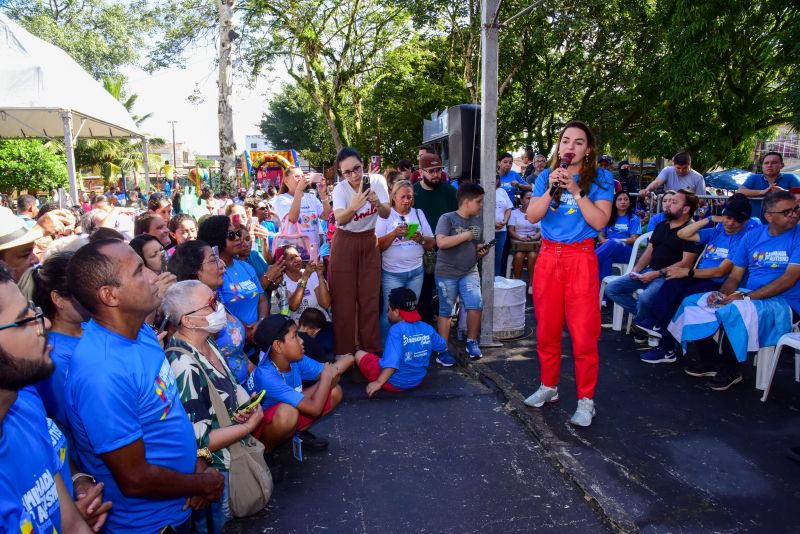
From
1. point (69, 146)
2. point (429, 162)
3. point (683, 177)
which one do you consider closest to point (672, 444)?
point (429, 162)

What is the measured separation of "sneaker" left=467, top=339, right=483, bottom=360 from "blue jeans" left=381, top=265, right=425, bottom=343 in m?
0.71

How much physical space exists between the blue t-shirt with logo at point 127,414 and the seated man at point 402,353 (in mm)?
2454

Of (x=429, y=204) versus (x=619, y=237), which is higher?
(x=429, y=204)

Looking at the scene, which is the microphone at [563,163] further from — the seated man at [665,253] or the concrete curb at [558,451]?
the seated man at [665,253]

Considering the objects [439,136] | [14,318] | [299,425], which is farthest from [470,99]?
[14,318]

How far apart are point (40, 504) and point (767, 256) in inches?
206

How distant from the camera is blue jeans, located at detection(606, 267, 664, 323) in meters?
5.55

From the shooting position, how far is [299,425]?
11.8 ft

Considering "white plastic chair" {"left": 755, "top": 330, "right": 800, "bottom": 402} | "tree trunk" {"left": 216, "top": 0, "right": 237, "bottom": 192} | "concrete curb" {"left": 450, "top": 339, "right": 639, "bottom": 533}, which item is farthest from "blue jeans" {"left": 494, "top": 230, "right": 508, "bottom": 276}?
"tree trunk" {"left": 216, "top": 0, "right": 237, "bottom": 192}

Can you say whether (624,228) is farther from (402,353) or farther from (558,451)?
(558,451)

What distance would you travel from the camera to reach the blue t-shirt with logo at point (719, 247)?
5.05 m

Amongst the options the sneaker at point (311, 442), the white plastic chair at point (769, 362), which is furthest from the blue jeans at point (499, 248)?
the sneaker at point (311, 442)

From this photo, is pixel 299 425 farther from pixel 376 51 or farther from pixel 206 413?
pixel 376 51

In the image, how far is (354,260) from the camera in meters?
5.17
